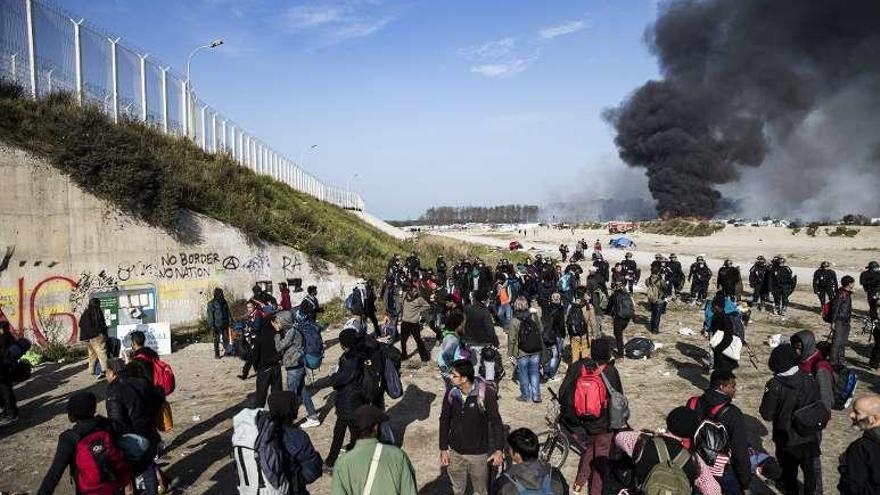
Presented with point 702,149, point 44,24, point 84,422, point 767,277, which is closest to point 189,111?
point 44,24

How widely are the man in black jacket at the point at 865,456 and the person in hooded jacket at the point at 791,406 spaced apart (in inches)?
52.6

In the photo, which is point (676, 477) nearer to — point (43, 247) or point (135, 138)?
point (43, 247)

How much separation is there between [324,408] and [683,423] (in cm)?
610

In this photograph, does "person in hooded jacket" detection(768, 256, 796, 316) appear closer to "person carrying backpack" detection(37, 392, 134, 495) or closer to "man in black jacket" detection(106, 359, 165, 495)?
"man in black jacket" detection(106, 359, 165, 495)

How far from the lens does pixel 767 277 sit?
51.3ft

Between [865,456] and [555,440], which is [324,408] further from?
[865,456]

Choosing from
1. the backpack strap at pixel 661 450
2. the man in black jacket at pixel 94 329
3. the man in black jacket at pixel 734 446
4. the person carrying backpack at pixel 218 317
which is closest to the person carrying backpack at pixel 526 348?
the man in black jacket at pixel 734 446

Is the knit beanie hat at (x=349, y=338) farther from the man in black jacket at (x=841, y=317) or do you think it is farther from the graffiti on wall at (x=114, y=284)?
the graffiti on wall at (x=114, y=284)

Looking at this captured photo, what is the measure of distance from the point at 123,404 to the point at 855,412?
234 inches

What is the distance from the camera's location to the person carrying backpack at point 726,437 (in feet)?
12.7

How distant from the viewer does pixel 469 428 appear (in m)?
4.50

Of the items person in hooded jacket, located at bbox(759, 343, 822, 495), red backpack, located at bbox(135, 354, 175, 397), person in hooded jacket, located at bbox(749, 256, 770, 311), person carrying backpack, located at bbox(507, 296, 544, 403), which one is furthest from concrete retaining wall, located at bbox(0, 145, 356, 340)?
person in hooded jacket, located at bbox(749, 256, 770, 311)

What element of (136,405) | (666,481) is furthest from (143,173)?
(666,481)

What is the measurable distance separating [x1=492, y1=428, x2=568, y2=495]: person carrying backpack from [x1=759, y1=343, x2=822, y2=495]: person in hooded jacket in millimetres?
2724
